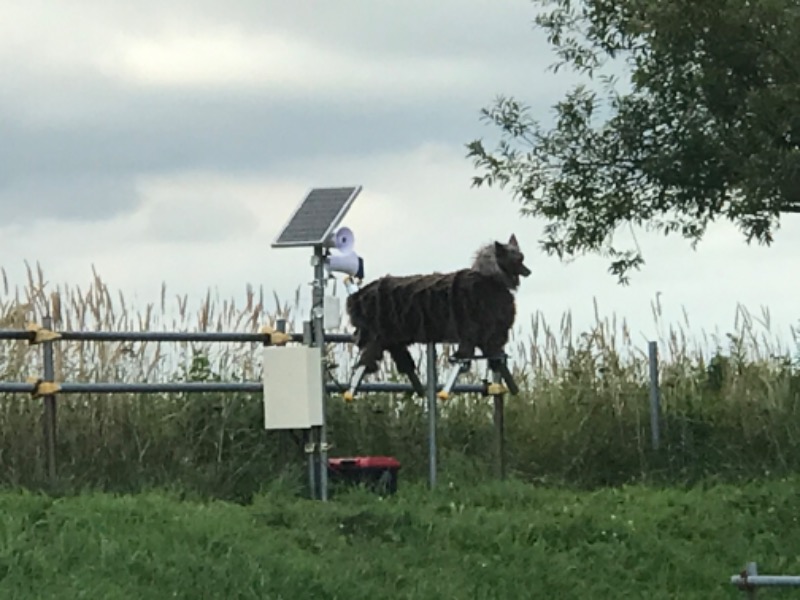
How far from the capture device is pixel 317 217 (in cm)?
1338

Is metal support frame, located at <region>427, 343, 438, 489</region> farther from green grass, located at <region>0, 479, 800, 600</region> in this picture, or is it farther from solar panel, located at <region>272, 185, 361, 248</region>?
solar panel, located at <region>272, 185, 361, 248</region>

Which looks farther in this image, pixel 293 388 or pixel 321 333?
pixel 321 333

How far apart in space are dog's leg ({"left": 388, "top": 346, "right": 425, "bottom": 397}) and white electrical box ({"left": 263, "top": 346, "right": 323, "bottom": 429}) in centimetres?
132

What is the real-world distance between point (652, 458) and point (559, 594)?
232 inches

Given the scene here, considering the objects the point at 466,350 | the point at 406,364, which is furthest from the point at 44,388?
the point at 466,350

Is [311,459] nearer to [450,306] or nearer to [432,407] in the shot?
[432,407]

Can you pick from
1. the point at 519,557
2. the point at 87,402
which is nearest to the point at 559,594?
the point at 519,557

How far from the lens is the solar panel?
13133 millimetres

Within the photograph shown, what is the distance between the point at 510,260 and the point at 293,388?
1964mm

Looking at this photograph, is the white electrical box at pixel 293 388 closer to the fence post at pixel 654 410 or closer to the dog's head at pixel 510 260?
the dog's head at pixel 510 260

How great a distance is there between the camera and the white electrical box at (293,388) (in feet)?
43.0

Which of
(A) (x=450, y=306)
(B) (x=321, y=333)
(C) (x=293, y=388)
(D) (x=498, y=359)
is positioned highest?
(A) (x=450, y=306)

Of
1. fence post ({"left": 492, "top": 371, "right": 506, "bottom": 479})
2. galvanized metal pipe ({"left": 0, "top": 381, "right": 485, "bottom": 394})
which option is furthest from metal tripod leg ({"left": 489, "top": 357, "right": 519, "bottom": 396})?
galvanized metal pipe ({"left": 0, "top": 381, "right": 485, "bottom": 394})

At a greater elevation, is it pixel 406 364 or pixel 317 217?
pixel 317 217
